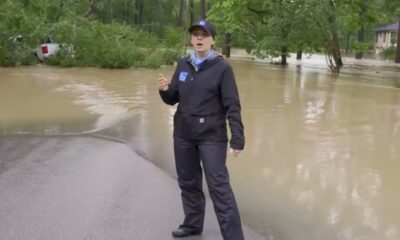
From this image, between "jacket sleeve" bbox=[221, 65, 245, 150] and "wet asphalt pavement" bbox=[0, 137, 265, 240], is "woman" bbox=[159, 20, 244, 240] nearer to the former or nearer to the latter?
"jacket sleeve" bbox=[221, 65, 245, 150]

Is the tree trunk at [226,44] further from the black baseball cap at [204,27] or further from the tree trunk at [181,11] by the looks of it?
the black baseball cap at [204,27]

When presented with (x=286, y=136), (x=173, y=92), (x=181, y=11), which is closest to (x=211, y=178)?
(x=173, y=92)

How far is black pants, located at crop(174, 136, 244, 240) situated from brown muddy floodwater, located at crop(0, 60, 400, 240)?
0.76m

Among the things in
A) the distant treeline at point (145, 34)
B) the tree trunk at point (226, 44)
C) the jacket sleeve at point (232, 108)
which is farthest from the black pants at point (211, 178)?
the tree trunk at point (226, 44)

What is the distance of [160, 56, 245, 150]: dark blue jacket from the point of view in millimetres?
4594

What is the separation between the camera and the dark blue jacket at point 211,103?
4594mm

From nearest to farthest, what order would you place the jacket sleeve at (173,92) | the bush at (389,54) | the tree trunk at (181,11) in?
the jacket sleeve at (173,92)
the bush at (389,54)
the tree trunk at (181,11)

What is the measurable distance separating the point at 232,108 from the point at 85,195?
249 cm

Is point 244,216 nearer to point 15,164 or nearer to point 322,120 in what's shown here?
point 15,164

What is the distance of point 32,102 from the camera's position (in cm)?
1414

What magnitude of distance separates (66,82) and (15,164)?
11631mm

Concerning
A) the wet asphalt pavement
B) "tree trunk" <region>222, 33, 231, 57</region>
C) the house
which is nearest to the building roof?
the house

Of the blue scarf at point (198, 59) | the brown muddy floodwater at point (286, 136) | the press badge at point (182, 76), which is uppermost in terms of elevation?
the blue scarf at point (198, 59)

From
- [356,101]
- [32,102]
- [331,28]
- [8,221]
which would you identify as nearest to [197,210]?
[8,221]
